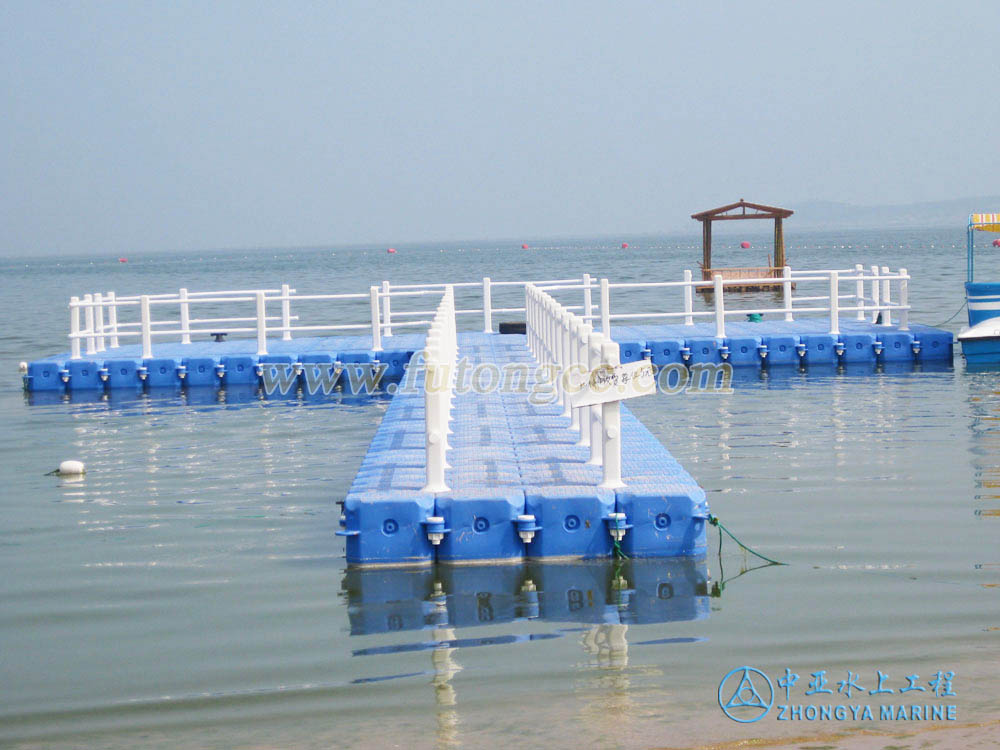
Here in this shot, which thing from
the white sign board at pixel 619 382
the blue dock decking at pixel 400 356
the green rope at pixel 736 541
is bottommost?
the green rope at pixel 736 541

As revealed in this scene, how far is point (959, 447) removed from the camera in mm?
13312

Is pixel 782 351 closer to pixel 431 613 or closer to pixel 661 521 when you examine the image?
pixel 661 521

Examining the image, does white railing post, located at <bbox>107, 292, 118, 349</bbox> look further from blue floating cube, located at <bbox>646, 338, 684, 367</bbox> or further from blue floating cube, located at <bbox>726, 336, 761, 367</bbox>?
blue floating cube, located at <bbox>726, 336, 761, 367</bbox>

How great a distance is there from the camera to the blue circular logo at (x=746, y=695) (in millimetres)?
6270

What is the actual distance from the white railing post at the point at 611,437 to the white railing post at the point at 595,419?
30 cm

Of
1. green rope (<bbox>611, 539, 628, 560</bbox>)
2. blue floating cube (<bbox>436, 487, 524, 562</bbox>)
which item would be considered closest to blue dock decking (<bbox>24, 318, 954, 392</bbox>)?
blue floating cube (<bbox>436, 487, 524, 562</bbox>)

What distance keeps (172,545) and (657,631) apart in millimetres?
4295

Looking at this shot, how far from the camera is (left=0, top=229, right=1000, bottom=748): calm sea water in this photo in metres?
6.40

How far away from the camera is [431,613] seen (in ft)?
26.3

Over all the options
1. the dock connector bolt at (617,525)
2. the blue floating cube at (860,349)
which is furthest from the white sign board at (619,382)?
the blue floating cube at (860,349)

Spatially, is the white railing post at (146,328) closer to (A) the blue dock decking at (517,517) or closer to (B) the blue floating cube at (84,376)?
(B) the blue floating cube at (84,376)

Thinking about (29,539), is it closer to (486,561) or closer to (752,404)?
(486,561)

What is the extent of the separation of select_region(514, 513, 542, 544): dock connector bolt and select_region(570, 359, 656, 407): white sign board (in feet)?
2.80

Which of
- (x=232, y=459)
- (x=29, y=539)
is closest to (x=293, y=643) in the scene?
(x=29, y=539)
